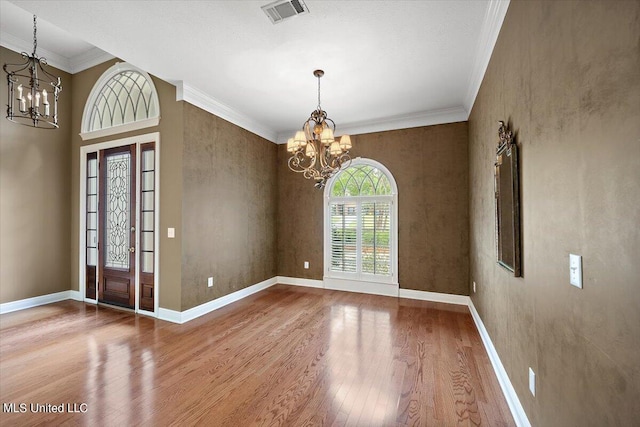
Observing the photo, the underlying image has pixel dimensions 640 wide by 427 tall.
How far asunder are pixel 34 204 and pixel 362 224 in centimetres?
529

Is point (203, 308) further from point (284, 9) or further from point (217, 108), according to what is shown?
point (284, 9)

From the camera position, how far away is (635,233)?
2.89 ft

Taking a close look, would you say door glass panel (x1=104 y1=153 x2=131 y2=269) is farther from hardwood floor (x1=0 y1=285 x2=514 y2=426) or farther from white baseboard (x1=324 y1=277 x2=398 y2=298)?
white baseboard (x1=324 y1=277 x2=398 y2=298)

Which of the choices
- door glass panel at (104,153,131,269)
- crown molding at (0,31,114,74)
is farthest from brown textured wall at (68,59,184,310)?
crown molding at (0,31,114,74)

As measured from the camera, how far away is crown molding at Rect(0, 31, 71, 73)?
403cm

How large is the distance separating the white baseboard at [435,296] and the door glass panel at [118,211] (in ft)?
14.6

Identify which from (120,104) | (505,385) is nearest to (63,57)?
(120,104)

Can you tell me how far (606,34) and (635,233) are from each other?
2.30 ft

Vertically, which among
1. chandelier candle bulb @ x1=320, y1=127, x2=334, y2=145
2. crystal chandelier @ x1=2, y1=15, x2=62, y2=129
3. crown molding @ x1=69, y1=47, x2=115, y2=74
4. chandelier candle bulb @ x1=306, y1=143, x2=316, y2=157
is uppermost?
crown molding @ x1=69, y1=47, x2=115, y2=74

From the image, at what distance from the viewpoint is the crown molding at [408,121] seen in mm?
4586

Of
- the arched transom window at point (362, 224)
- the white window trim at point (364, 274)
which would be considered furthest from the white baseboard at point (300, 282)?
the arched transom window at point (362, 224)

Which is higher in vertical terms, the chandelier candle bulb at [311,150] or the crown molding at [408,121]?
the crown molding at [408,121]

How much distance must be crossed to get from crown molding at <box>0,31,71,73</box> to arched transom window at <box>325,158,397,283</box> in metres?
4.90

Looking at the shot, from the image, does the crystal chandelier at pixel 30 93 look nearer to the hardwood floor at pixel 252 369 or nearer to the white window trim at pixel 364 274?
the hardwood floor at pixel 252 369
